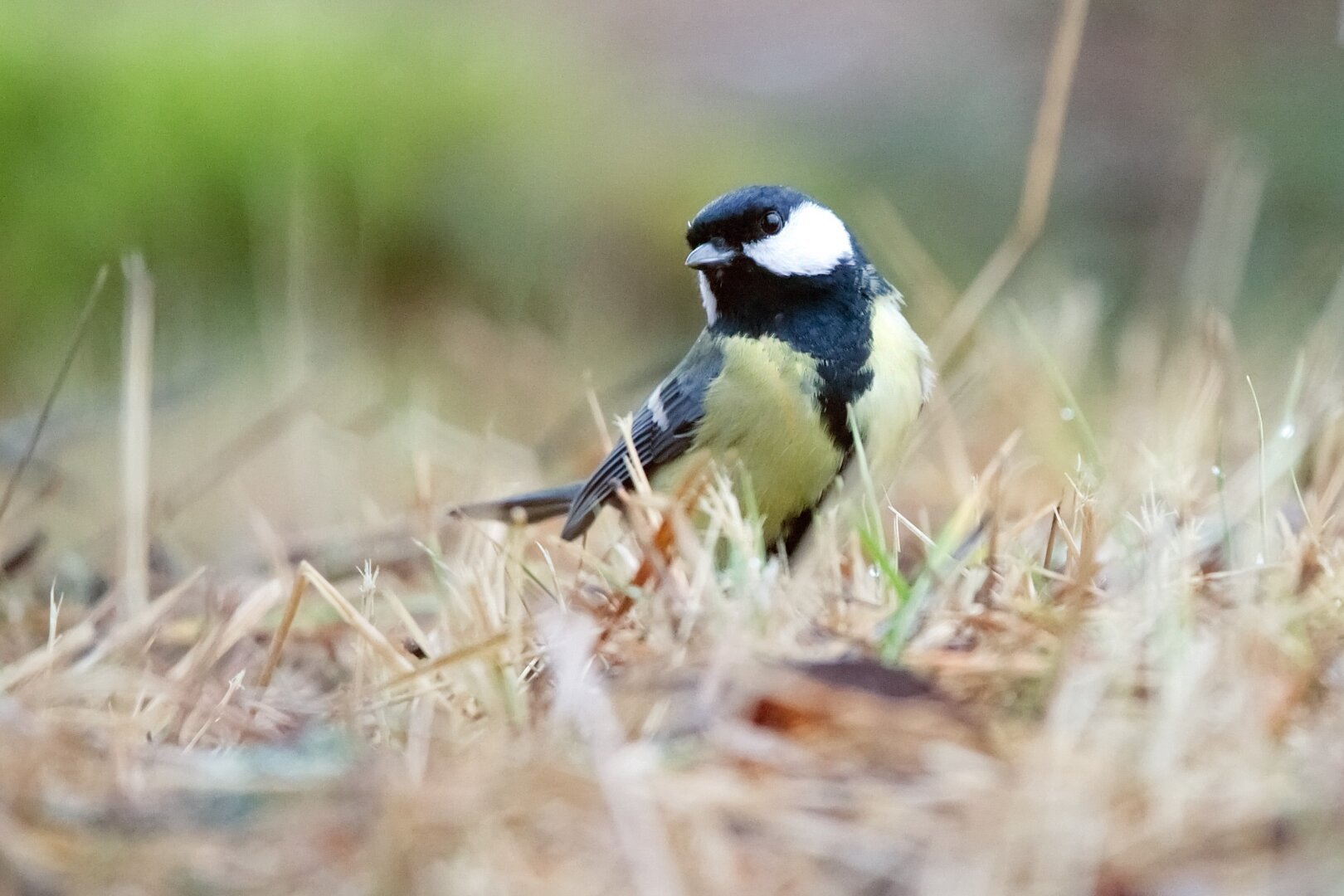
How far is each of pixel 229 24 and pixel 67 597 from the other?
7.92ft

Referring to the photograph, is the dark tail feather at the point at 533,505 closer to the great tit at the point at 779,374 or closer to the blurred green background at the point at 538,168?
the great tit at the point at 779,374

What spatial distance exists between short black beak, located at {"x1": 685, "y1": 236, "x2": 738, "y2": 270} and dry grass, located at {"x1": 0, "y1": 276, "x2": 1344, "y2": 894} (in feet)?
1.85

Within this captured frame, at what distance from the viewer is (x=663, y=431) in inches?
80.7

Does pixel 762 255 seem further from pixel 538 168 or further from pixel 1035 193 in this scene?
pixel 538 168

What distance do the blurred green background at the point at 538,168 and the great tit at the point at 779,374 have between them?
73 centimetres

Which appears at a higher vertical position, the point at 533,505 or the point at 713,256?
the point at 713,256

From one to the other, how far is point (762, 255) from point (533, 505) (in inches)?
20.9

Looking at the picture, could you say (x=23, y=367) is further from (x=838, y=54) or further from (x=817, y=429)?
(x=838, y=54)

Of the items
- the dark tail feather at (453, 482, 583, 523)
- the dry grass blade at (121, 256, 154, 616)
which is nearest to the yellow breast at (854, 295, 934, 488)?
the dark tail feather at (453, 482, 583, 523)

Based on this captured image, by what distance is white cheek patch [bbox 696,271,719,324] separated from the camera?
2080mm

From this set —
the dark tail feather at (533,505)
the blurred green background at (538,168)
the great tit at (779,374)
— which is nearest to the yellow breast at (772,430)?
the great tit at (779,374)

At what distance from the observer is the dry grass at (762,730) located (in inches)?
33.3

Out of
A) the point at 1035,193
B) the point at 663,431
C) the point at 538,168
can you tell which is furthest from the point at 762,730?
the point at 538,168

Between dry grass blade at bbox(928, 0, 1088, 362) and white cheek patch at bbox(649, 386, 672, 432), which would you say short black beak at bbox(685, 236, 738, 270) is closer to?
white cheek patch at bbox(649, 386, 672, 432)
